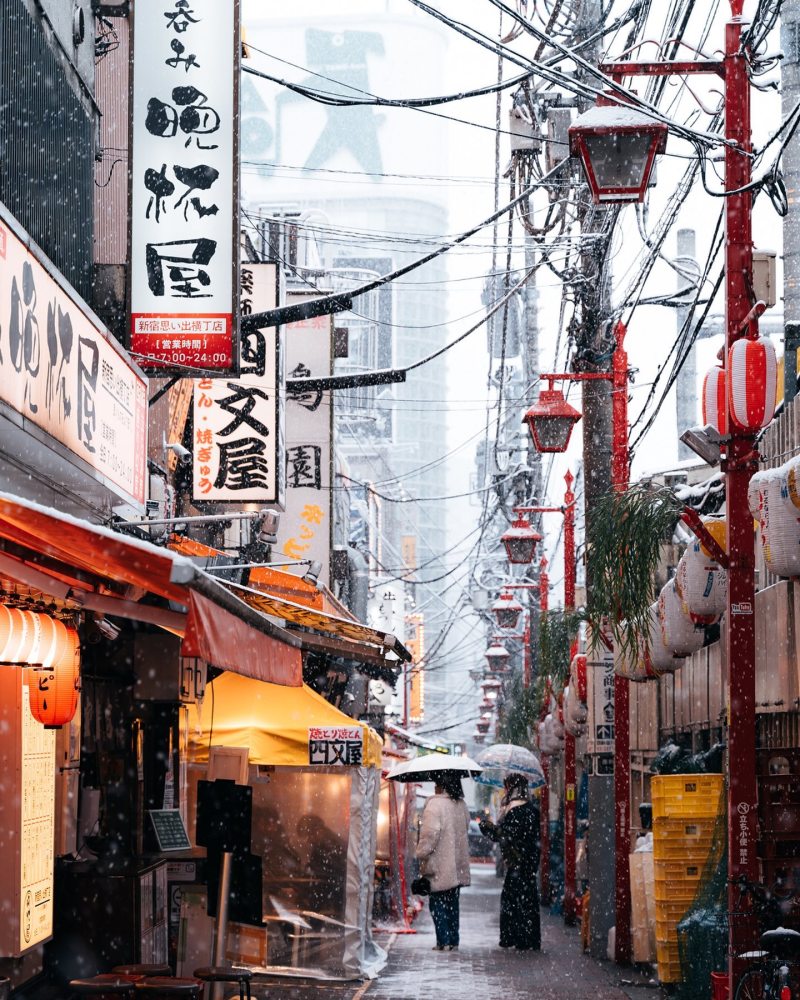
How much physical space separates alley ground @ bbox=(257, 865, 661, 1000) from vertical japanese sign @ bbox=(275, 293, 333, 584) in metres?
7.14

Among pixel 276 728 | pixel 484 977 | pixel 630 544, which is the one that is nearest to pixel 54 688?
pixel 630 544

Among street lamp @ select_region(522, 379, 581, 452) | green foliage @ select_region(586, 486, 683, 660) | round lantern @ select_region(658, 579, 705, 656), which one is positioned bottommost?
round lantern @ select_region(658, 579, 705, 656)

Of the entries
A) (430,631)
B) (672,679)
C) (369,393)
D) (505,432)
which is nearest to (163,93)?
(672,679)

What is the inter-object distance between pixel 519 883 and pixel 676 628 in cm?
649

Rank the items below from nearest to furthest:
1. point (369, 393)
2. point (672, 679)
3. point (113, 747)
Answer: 1. point (113, 747)
2. point (672, 679)
3. point (369, 393)

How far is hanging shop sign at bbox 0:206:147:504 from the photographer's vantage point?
855 centimetres

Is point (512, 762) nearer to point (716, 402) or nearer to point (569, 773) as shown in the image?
point (569, 773)

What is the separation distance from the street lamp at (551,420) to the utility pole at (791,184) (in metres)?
4.63

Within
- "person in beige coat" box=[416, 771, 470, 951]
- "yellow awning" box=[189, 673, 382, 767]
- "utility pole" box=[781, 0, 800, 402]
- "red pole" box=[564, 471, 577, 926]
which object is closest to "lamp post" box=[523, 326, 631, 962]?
"person in beige coat" box=[416, 771, 470, 951]

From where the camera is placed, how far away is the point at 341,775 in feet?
58.0

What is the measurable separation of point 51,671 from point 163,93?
17.3 feet

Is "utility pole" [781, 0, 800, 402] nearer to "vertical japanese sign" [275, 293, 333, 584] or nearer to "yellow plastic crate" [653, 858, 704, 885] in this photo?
"yellow plastic crate" [653, 858, 704, 885]

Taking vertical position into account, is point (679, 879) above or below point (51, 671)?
below

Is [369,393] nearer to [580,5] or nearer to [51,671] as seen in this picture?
[580,5]
